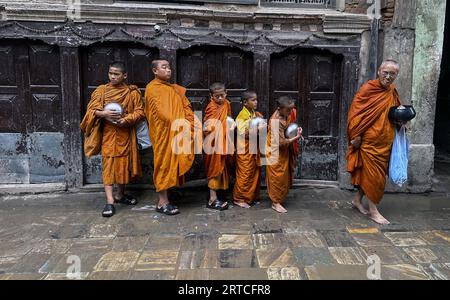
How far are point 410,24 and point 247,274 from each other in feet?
14.4

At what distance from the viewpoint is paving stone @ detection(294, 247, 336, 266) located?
3766 millimetres

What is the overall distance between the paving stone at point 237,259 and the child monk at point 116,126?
178 cm

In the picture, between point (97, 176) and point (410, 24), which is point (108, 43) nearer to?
point (97, 176)

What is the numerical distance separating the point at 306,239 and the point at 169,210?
1761 mm

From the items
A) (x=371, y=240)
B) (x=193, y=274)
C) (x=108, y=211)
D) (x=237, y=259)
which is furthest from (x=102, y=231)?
(x=371, y=240)

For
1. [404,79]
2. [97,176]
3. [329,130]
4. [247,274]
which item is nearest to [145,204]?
[97,176]

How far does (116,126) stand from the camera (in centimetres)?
502

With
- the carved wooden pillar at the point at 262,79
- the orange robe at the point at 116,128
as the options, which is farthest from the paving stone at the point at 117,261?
the carved wooden pillar at the point at 262,79

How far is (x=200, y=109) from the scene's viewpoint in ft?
19.7

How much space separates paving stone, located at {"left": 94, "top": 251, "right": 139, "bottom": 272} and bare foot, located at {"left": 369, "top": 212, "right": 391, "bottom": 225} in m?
2.85

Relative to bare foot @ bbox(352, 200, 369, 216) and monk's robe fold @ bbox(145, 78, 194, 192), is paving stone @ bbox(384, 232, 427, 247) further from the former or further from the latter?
monk's robe fold @ bbox(145, 78, 194, 192)

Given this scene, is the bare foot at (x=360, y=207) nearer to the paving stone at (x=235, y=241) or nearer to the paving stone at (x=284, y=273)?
the paving stone at (x=235, y=241)

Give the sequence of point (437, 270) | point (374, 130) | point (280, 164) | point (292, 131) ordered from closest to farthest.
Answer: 1. point (437, 270)
2. point (374, 130)
3. point (292, 131)
4. point (280, 164)

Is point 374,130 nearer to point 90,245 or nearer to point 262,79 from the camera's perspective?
point 262,79
